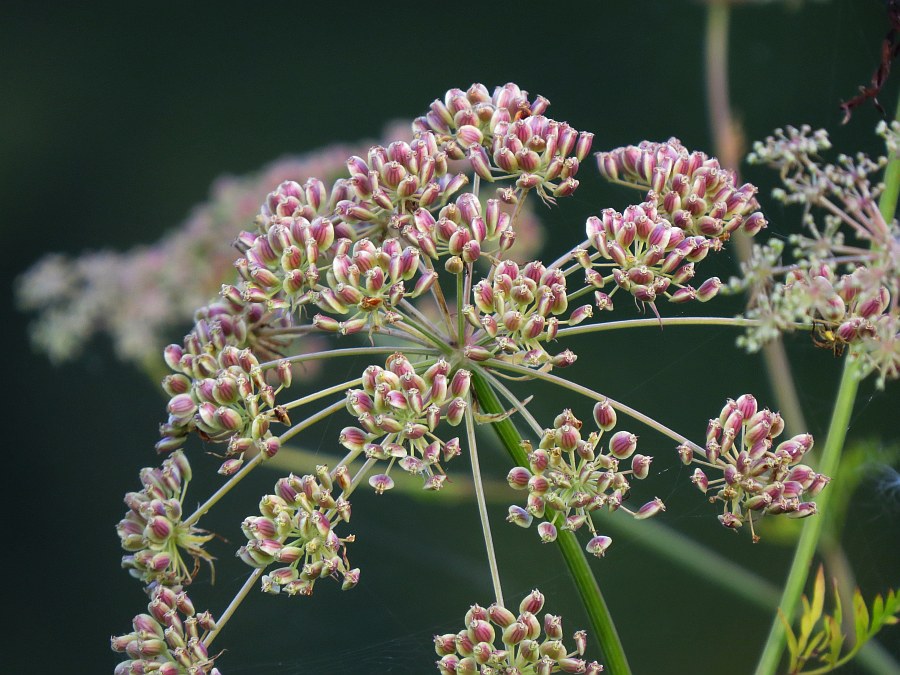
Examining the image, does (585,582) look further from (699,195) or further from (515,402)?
(699,195)

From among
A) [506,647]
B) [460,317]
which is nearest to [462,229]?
[460,317]

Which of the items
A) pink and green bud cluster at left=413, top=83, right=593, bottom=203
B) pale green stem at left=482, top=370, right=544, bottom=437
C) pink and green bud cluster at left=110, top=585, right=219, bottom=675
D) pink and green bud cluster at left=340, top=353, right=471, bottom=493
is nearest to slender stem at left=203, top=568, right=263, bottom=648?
pink and green bud cluster at left=110, top=585, right=219, bottom=675

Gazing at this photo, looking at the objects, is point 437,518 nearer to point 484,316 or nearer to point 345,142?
point 345,142

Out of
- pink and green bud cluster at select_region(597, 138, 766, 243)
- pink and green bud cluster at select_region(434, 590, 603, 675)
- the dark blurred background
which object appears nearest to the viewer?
pink and green bud cluster at select_region(434, 590, 603, 675)

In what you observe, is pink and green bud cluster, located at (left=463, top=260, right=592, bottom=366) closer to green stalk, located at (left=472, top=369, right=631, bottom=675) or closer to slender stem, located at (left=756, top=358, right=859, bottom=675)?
green stalk, located at (left=472, top=369, right=631, bottom=675)

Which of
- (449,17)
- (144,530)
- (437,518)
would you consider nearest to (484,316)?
(144,530)

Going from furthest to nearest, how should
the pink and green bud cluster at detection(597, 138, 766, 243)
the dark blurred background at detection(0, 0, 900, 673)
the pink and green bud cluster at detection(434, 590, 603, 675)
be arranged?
1. the dark blurred background at detection(0, 0, 900, 673)
2. the pink and green bud cluster at detection(597, 138, 766, 243)
3. the pink and green bud cluster at detection(434, 590, 603, 675)
